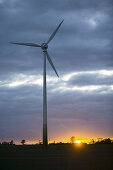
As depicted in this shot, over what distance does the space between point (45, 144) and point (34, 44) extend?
31545 mm

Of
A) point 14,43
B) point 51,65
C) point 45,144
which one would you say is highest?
point 14,43

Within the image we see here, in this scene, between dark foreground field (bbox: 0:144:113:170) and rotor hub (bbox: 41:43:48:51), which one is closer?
dark foreground field (bbox: 0:144:113:170)

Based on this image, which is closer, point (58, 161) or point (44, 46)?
point (58, 161)

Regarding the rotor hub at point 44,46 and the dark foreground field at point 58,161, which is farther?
the rotor hub at point 44,46

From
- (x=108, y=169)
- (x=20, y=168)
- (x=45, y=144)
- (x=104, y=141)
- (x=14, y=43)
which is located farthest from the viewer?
(x=104, y=141)

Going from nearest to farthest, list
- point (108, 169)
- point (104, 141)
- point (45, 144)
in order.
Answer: point (108, 169) < point (45, 144) < point (104, 141)

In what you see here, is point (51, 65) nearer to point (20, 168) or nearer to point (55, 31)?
point (55, 31)

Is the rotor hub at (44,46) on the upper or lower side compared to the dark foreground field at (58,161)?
upper

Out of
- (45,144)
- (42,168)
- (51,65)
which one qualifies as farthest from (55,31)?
(42,168)

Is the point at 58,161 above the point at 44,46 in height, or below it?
below

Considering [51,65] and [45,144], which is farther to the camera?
[51,65]

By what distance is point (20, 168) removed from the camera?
115 ft

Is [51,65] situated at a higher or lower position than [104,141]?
higher

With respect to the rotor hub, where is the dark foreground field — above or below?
below
